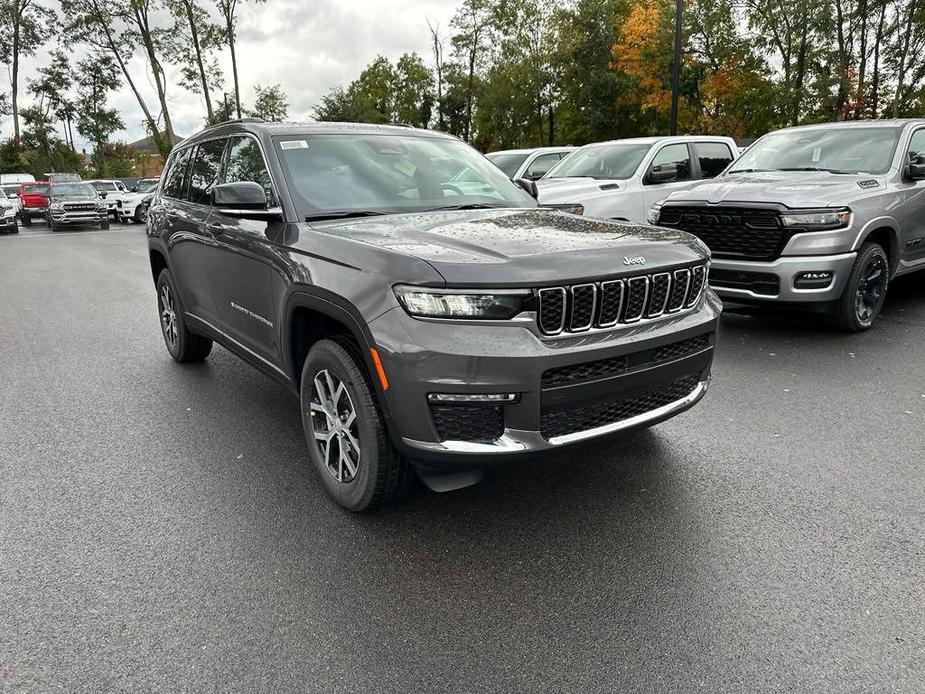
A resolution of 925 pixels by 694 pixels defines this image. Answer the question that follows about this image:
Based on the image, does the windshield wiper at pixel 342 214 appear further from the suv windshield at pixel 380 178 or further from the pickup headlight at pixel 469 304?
the pickup headlight at pixel 469 304

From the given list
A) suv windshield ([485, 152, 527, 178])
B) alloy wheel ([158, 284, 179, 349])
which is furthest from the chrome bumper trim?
suv windshield ([485, 152, 527, 178])

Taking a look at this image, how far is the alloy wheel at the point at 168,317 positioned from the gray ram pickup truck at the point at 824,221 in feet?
15.4

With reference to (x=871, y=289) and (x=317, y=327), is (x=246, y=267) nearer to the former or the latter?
(x=317, y=327)

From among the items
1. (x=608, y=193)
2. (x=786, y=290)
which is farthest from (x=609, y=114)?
(x=786, y=290)

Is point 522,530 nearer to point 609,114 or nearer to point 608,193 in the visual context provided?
point 608,193

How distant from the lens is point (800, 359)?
587cm

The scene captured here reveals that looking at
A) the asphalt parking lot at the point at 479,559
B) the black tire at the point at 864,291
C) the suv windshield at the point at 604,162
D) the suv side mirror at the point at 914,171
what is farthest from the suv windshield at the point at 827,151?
the asphalt parking lot at the point at 479,559

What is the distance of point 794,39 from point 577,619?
35805mm

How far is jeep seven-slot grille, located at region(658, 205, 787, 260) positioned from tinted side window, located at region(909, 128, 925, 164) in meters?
1.96

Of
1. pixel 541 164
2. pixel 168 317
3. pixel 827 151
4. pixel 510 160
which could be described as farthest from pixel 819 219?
pixel 510 160

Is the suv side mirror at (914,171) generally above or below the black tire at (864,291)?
above

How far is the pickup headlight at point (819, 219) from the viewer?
20.2 feet

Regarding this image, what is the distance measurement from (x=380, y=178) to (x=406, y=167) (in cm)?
24

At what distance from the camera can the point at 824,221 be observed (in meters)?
6.17
